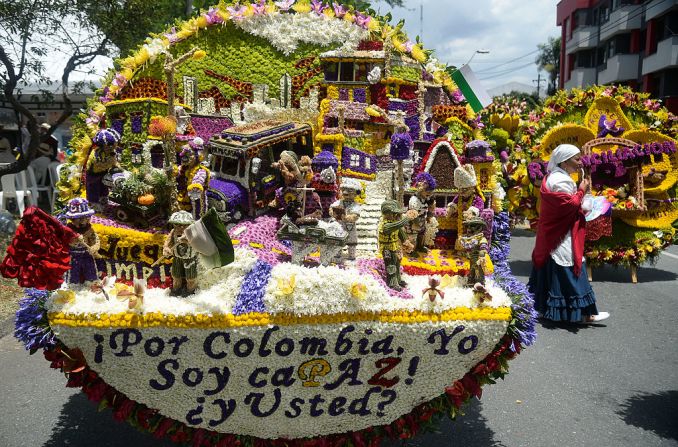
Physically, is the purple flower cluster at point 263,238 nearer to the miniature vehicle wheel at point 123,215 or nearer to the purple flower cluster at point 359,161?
the miniature vehicle wheel at point 123,215

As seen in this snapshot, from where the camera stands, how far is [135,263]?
11.8 ft

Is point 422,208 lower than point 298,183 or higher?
lower

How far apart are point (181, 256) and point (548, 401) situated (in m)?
3.56

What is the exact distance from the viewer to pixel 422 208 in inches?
159

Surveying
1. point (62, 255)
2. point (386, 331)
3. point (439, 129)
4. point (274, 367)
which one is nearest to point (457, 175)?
point (439, 129)

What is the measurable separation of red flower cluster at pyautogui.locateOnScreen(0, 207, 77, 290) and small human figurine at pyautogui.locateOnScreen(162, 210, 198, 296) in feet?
1.88

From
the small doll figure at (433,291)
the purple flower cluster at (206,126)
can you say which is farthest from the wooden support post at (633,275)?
the purple flower cluster at (206,126)

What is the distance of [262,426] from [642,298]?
6674mm

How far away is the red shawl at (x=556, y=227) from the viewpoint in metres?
5.93

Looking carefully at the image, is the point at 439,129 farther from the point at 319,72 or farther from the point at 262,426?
the point at 262,426

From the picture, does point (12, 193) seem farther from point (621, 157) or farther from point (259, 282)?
point (621, 157)

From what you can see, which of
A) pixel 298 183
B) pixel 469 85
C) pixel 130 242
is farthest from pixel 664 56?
pixel 130 242

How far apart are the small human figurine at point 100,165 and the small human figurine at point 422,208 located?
2195 mm

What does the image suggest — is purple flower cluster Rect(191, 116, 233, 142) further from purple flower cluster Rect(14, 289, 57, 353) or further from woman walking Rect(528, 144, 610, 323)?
woman walking Rect(528, 144, 610, 323)
